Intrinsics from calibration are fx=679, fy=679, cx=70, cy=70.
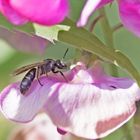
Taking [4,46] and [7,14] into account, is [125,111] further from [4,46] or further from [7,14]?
[4,46]

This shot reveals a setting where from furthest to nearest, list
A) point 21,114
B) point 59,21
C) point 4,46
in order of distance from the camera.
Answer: point 4,46 → point 21,114 → point 59,21

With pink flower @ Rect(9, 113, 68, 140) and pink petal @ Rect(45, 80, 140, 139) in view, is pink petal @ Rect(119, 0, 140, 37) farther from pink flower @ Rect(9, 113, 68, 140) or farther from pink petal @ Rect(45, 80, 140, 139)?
pink flower @ Rect(9, 113, 68, 140)

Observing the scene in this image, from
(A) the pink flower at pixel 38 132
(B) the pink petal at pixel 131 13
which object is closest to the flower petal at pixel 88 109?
(B) the pink petal at pixel 131 13

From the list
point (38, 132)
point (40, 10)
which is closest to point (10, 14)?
point (40, 10)

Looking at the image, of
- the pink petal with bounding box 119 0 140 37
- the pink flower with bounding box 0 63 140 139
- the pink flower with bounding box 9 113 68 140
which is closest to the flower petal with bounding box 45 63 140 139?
the pink flower with bounding box 0 63 140 139

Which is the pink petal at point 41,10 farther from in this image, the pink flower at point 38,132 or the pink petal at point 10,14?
the pink flower at point 38,132

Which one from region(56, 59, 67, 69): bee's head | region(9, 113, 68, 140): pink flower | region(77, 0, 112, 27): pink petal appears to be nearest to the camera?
region(77, 0, 112, 27): pink petal

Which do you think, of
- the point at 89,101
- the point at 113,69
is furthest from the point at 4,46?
the point at 89,101
